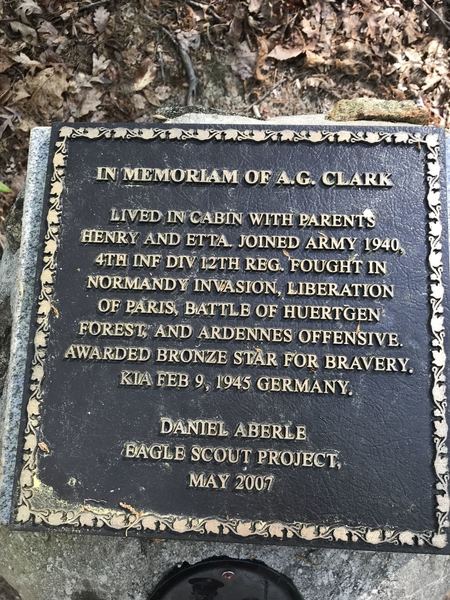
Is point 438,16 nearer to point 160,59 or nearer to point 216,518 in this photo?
point 160,59

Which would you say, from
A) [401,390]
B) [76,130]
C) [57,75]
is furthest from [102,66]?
[401,390]

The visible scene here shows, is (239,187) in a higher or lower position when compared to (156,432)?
higher

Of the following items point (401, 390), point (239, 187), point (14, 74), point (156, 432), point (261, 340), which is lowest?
point (156, 432)

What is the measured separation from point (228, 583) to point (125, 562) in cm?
48

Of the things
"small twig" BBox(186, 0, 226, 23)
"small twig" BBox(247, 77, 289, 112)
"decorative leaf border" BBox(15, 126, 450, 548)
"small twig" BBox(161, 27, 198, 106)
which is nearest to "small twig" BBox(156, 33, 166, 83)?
"small twig" BBox(161, 27, 198, 106)

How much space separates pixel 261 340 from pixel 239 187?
723 millimetres

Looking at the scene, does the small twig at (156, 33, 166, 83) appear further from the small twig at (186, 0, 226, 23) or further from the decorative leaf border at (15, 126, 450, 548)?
the decorative leaf border at (15, 126, 450, 548)

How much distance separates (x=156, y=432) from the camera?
2.53m

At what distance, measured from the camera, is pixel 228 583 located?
2.58 metres

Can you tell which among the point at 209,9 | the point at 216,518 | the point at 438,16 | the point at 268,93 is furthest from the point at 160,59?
the point at 216,518

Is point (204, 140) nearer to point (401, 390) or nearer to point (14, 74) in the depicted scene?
point (401, 390)

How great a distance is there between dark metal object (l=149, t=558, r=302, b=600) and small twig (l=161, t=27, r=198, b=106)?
307cm

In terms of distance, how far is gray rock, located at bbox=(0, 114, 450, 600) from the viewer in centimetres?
266

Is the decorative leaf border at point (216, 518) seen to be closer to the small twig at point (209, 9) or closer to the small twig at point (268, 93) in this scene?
the small twig at point (268, 93)
